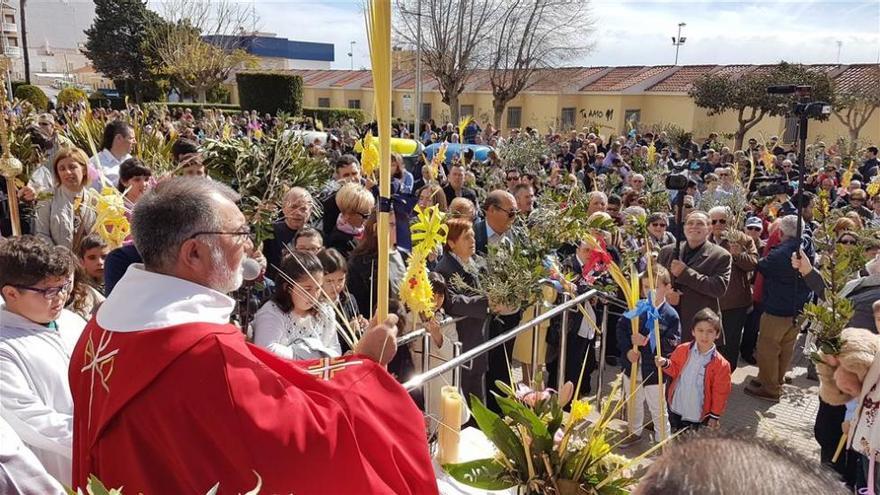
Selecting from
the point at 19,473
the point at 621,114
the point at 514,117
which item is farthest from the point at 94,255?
the point at 514,117

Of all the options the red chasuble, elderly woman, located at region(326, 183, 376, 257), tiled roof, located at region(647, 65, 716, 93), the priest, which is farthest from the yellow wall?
the red chasuble

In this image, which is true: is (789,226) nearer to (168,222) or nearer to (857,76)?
(168,222)

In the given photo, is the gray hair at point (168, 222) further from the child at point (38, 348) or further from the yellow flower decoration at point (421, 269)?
the yellow flower decoration at point (421, 269)

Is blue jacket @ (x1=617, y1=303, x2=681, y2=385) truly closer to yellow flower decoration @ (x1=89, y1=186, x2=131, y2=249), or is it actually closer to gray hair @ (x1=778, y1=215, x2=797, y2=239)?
gray hair @ (x1=778, y1=215, x2=797, y2=239)

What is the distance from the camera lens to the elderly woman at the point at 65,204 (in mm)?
4805

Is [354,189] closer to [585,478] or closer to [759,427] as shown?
[585,478]

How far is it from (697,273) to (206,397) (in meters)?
4.44

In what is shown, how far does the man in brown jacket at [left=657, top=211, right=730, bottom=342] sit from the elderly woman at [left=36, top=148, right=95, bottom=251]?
4526mm

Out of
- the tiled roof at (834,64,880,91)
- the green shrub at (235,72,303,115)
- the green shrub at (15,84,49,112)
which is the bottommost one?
the green shrub at (15,84,49,112)

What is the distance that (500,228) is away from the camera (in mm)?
5312

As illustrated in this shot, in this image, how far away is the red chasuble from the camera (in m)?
1.70

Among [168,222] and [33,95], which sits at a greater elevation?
[33,95]

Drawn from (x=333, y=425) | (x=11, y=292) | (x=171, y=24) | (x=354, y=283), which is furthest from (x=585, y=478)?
(x=171, y=24)

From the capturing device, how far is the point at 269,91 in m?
28.7
